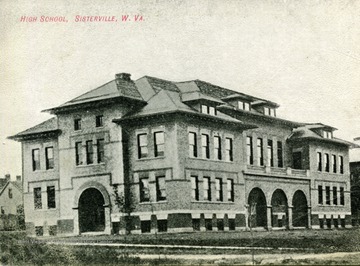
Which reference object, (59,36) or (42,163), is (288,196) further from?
(59,36)

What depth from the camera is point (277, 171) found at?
41125 mm

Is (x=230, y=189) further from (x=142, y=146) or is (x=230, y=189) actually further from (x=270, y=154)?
(x=270, y=154)

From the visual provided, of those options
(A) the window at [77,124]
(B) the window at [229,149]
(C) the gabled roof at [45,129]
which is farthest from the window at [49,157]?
(B) the window at [229,149]

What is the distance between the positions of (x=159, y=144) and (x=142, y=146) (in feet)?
3.23

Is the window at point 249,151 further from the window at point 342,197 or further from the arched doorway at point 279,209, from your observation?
the window at point 342,197

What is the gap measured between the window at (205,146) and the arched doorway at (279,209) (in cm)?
915

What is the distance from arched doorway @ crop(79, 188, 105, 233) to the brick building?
49mm

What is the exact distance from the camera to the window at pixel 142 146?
107 ft

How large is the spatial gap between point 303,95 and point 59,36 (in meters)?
9.66

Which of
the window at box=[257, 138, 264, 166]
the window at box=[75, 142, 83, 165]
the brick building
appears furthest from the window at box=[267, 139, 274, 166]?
the window at box=[75, 142, 83, 165]

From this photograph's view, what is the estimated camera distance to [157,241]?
90.9ft

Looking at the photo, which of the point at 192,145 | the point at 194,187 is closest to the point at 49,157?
the point at 192,145

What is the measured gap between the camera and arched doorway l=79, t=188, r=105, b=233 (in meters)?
33.9

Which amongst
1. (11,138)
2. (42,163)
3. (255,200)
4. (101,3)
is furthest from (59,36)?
(255,200)
